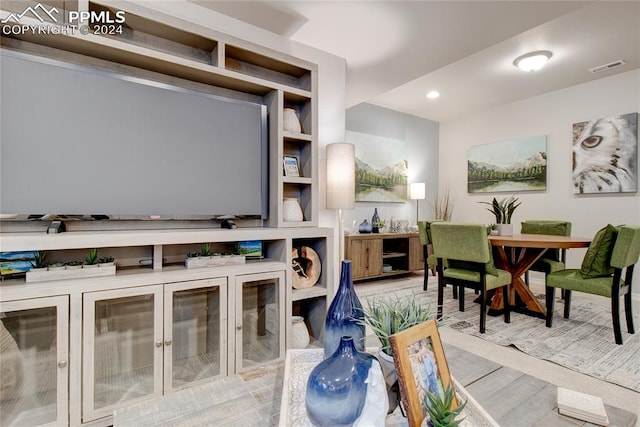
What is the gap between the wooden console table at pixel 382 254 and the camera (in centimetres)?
431

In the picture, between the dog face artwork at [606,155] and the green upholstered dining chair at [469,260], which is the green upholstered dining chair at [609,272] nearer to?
the green upholstered dining chair at [469,260]

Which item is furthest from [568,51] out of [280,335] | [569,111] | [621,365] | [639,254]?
[280,335]

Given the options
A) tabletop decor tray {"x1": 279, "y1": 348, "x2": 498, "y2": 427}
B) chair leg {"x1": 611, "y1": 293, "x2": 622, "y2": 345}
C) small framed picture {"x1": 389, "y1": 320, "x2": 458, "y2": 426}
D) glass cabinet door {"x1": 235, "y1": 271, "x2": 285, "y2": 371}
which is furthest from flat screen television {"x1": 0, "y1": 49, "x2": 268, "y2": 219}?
chair leg {"x1": 611, "y1": 293, "x2": 622, "y2": 345}

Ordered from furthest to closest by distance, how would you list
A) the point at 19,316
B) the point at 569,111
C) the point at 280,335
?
the point at 569,111 < the point at 280,335 < the point at 19,316

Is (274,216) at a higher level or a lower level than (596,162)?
lower

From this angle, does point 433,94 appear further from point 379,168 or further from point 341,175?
point 341,175

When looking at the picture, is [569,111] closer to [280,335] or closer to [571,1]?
[571,1]

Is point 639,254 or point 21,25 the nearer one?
point 21,25

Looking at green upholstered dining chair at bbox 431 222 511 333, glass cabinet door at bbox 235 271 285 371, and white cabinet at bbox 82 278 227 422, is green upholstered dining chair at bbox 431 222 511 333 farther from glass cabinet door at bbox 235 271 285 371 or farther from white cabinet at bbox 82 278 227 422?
white cabinet at bbox 82 278 227 422

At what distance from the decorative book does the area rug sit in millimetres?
876

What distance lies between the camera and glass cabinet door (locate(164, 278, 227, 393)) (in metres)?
1.57

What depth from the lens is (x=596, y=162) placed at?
405 centimetres

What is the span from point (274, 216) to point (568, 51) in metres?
3.57

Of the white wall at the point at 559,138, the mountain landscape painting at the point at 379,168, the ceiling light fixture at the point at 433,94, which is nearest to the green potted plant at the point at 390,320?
the mountain landscape painting at the point at 379,168
